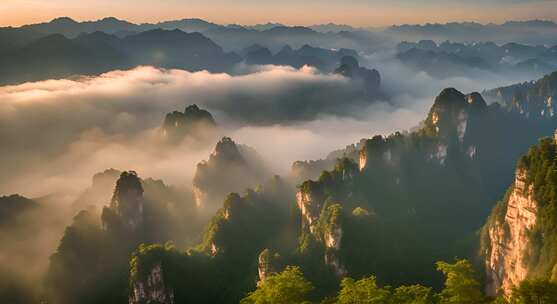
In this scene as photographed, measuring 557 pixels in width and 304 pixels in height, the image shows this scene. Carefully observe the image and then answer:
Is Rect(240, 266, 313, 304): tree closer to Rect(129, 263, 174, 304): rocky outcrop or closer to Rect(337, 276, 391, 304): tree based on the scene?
Rect(337, 276, 391, 304): tree

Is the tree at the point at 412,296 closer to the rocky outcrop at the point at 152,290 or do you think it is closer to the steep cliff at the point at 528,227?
the steep cliff at the point at 528,227

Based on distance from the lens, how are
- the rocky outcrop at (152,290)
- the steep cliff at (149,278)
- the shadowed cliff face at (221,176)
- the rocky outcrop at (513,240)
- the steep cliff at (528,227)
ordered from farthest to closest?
the shadowed cliff face at (221,176) < the rocky outcrop at (152,290) < the steep cliff at (149,278) < the rocky outcrop at (513,240) < the steep cliff at (528,227)

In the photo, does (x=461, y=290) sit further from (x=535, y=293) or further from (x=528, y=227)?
(x=528, y=227)

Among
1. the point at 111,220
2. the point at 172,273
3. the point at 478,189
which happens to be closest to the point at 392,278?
the point at 172,273

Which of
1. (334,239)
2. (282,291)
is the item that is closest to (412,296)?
(282,291)

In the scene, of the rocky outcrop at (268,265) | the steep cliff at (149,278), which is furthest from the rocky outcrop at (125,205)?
the rocky outcrop at (268,265)

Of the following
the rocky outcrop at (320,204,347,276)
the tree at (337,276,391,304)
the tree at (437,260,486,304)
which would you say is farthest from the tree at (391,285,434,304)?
the rocky outcrop at (320,204,347,276)

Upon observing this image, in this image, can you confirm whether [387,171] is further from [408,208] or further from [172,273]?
[172,273]
